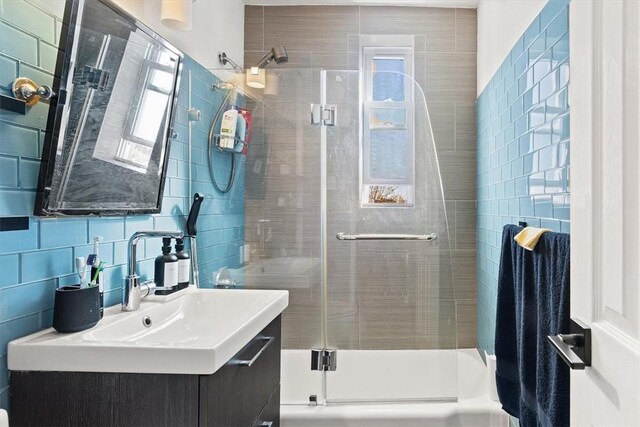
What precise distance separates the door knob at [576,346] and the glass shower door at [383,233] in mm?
1566

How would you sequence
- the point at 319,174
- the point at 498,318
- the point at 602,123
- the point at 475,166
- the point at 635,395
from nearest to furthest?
the point at 635,395, the point at 602,123, the point at 498,318, the point at 319,174, the point at 475,166

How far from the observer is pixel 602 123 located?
2.55 ft

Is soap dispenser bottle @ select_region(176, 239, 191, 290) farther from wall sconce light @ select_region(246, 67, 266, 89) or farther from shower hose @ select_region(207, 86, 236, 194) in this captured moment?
wall sconce light @ select_region(246, 67, 266, 89)

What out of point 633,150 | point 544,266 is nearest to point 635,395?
point 633,150

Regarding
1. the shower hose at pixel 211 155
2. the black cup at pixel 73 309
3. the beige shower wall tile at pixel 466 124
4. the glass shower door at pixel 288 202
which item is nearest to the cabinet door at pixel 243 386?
the black cup at pixel 73 309

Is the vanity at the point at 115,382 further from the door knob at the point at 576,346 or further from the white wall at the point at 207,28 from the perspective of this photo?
the white wall at the point at 207,28

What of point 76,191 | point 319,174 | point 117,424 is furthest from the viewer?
point 319,174

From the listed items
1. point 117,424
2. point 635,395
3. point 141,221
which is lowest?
point 117,424

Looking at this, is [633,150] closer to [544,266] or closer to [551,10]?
[544,266]

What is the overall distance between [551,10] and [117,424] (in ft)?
6.09

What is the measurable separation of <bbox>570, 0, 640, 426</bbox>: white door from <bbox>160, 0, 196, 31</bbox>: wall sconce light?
1.42 meters

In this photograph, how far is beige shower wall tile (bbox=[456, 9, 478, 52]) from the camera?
286 cm

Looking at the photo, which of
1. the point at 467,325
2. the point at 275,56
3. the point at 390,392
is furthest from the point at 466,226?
the point at 275,56

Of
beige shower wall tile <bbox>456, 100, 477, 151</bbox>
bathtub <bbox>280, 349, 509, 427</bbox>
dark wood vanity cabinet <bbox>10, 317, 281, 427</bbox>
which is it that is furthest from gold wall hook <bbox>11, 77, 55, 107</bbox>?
beige shower wall tile <bbox>456, 100, 477, 151</bbox>
